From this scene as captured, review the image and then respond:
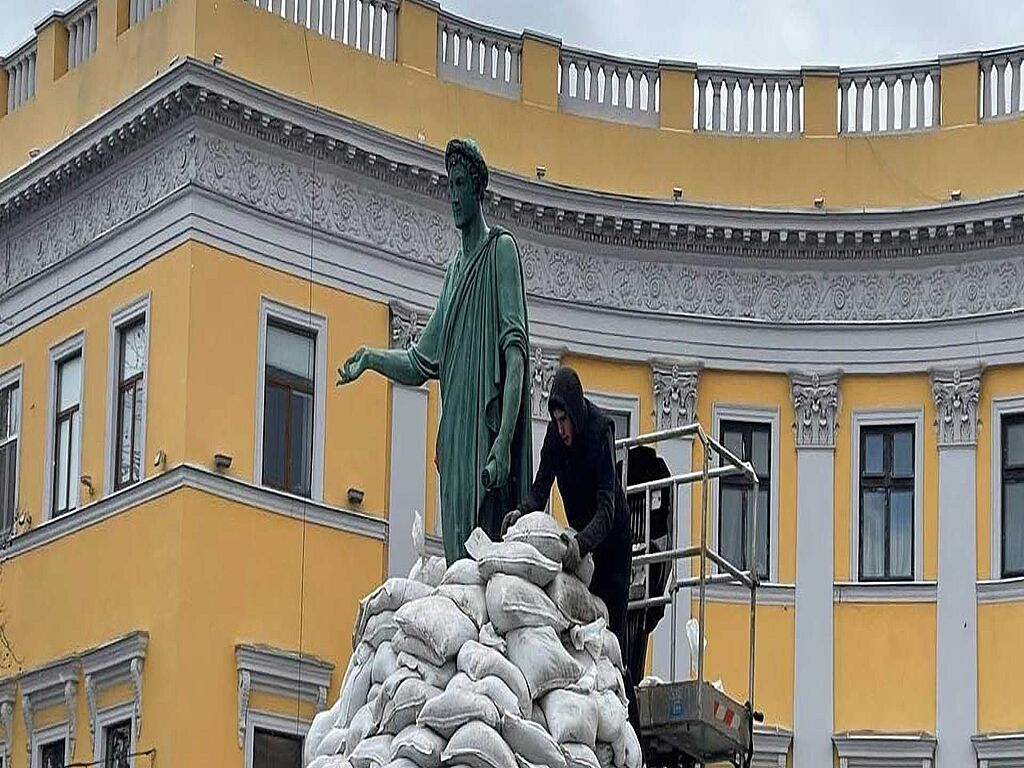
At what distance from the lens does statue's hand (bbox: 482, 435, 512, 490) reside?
41.6ft

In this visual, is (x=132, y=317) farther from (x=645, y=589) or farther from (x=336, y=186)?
(x=645, y=589)

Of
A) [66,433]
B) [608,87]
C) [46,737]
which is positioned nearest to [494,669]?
[46,737]

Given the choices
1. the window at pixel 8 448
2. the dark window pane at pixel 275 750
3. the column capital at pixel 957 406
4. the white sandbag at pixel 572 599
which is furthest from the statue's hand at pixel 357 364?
the column capital at pixel 957 406

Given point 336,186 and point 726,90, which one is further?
point 726,90

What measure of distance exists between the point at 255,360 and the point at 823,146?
8.22m

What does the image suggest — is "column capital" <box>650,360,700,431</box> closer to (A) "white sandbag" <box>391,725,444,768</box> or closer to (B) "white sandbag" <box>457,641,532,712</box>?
(B) "white sandbag" <box>457,641,532,712</box>

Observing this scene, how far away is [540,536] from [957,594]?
2177cm

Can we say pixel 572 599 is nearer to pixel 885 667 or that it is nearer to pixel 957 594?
pixel 957 594

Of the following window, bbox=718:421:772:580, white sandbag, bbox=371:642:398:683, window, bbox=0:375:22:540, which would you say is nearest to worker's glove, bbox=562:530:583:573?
white sandbag, bbox=371:642:398:683

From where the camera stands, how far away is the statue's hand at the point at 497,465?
12.7m

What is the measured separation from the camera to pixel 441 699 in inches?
456

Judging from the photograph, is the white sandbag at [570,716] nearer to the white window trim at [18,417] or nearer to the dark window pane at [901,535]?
the white window trim at [18,417]

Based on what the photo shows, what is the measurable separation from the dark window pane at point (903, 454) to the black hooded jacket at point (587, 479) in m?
21.2

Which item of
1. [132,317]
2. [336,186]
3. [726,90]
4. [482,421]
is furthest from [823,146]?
[482,421]
